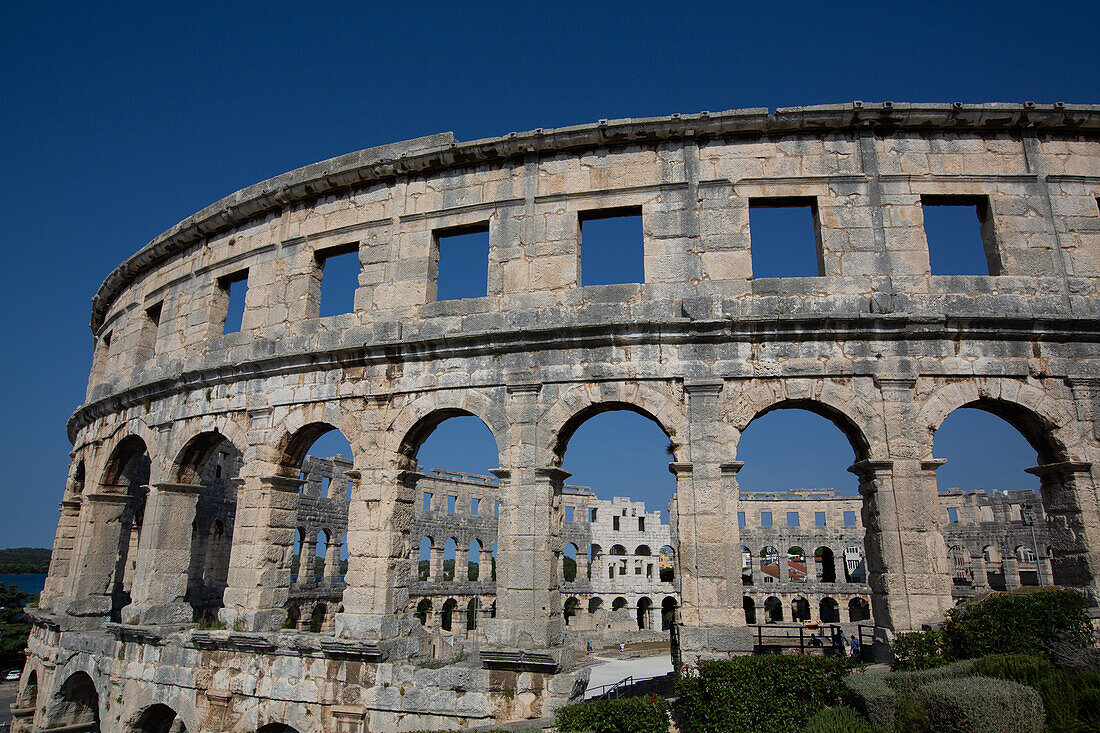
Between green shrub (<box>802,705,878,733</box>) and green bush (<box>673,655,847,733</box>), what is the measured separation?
6.5 inches

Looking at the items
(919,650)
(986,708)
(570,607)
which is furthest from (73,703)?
(570,607)

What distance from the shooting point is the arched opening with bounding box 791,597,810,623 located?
114 ft

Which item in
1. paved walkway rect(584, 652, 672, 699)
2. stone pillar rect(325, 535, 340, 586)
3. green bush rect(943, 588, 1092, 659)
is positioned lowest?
paved walkway rect(584, 652, 672, 699)

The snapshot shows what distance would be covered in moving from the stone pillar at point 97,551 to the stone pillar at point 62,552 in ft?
2.71

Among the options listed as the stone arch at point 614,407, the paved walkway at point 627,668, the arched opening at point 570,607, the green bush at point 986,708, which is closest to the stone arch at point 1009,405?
the stone arch at point 614,407

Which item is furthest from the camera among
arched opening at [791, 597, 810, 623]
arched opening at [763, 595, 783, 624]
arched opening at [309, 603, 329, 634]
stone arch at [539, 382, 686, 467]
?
arched opening at [763, 595, 783, 624]

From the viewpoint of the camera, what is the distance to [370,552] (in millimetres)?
10266

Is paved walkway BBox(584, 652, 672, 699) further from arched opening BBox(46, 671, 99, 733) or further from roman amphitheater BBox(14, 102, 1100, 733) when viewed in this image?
roman amphitheater BBox(14, 102, 1100, 733)

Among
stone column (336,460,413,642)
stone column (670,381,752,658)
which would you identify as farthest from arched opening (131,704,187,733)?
stone column (670,381,752,658)

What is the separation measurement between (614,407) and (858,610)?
30.7 meters

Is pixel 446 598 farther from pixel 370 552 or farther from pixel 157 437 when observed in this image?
pixel 370 552

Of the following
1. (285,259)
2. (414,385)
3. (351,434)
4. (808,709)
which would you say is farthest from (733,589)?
(285,259)

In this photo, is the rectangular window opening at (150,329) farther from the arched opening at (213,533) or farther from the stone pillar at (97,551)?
the arched opening at (213,533)

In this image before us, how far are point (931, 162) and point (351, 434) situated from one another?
33.6 feet
